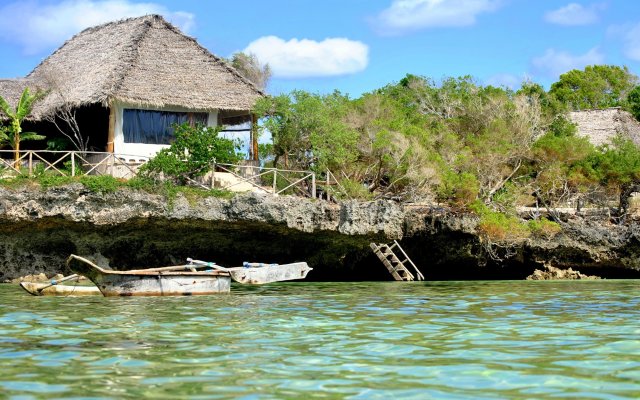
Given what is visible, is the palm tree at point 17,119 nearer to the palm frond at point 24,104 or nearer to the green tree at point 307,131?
the palm frond at point 24,104

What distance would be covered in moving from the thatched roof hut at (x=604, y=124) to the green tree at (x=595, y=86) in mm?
14625

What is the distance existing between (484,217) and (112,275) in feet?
36.8

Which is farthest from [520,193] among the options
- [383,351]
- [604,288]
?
[383,351]

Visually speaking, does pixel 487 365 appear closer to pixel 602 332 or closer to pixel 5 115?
pixel 602 332

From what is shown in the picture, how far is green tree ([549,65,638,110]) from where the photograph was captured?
181 feet

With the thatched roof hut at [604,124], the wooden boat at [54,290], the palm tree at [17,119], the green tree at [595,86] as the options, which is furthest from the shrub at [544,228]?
the green tree at [595,86]

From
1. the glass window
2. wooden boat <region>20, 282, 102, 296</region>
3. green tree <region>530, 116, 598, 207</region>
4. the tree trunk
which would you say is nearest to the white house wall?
the glass window

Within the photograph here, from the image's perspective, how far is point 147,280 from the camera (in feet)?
55.0

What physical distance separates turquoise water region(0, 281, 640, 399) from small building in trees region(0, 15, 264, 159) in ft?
31.0

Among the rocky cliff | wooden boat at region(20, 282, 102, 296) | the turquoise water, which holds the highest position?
the rocky cliff

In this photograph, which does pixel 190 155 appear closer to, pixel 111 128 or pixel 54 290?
pixel 111 128

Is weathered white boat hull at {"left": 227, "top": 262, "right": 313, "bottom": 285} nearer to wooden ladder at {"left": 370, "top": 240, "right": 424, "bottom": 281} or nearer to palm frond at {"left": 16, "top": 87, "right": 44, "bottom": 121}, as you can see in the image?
wooden ladder at {"left": 370, "top": 240, "right": 424, "bottom": 281}

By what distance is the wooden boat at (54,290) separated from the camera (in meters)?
16.7

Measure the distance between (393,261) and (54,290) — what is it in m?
10.0
